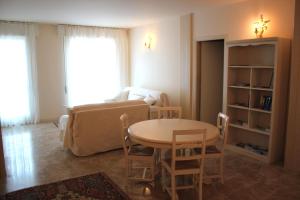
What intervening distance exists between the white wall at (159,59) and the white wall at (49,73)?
2132 mm

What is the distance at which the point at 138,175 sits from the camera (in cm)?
349

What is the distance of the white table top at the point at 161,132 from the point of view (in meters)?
2.69

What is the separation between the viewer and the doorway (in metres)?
5.35

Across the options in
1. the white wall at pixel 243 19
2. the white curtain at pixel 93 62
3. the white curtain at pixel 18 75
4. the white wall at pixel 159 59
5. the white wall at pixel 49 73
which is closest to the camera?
the white wall at pixel 243 19

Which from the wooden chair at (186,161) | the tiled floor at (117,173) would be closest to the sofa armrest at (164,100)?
the tiled floor at (117,173)

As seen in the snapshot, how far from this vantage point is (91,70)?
7.19 metres

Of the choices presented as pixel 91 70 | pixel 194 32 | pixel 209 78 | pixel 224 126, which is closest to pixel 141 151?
pixel 224 126

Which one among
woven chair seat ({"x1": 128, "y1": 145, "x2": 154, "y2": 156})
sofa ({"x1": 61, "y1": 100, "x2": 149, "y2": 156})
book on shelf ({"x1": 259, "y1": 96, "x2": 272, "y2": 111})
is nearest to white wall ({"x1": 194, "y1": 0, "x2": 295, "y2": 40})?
book on shelf ({"x1": 259, "y1": 96, "x2": 272, "y2": 111})

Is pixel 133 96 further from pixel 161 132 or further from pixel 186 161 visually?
pixel 186 161

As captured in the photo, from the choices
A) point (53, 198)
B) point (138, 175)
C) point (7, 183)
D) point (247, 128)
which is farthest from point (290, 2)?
point (7, 183)

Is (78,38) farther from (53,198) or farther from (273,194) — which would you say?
(273,194)

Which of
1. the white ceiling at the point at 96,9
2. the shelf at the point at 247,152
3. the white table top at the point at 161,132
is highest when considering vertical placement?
the white ceiling at the point at 96,9

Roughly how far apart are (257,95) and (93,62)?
15.3ft

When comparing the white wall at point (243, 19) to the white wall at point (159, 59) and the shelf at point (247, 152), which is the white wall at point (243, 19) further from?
the shelf at point (247, 152)
